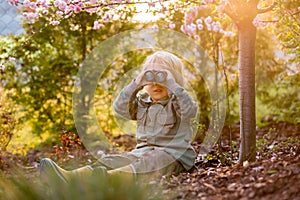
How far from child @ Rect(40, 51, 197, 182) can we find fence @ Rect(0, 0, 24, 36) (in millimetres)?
2726

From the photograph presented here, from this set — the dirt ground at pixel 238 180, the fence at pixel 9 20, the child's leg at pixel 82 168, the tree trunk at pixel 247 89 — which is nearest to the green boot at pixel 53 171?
the child's leg at pixel 82 168

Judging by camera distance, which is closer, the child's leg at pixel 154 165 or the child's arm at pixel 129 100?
the child's leg at pixel 154 165

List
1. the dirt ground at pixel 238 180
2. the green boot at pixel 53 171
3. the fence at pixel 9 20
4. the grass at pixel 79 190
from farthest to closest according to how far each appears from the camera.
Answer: the fence at pixel 9 20
the green boot at pixel 53 171
the dirt ground at pixel 238 180
the grass at pixel 79 190

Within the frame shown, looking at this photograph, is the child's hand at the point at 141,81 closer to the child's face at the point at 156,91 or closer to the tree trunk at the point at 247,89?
the child's face at the point at 156,91

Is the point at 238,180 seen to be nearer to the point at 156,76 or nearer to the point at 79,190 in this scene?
the point at 79,190

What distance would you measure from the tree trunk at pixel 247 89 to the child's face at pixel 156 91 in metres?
0.61

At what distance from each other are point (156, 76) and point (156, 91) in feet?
0.45

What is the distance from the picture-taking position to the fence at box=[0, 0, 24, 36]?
6.07m

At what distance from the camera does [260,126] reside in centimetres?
664

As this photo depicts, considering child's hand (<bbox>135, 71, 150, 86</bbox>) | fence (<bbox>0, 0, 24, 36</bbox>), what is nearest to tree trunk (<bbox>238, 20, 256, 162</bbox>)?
child's hand (<bbox>135, 71, 150, 86</bbox>)

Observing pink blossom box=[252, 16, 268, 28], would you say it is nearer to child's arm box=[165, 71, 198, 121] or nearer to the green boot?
child's arm box=[165, 71, 198, 121]

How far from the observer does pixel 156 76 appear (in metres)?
3.70

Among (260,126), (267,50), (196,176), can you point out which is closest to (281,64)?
(267,50)

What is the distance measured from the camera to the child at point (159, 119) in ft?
11.6
